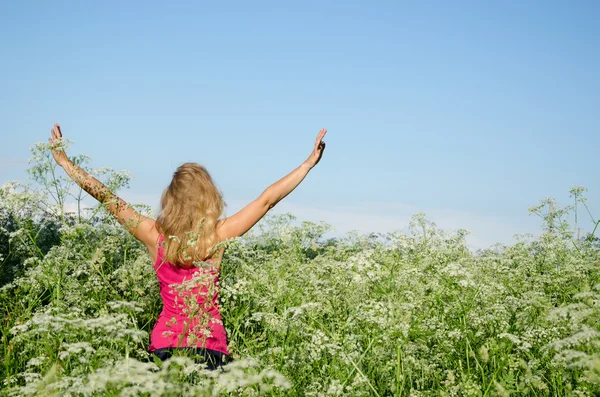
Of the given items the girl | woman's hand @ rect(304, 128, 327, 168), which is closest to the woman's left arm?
the girl

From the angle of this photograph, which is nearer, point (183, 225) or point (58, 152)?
point (183, 225)

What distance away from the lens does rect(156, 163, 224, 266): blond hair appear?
535cm

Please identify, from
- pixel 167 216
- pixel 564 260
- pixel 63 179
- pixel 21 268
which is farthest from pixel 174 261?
pixel 564 260

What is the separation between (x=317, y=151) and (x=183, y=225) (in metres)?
1.95

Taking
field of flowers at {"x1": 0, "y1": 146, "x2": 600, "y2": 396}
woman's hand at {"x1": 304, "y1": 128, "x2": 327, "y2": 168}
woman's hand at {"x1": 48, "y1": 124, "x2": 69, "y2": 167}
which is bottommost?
field of flowers at {"x1": 0, "y1": 146, "x2": 600, "y2": 396}

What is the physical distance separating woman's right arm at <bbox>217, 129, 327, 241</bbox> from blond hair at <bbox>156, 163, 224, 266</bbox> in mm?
144

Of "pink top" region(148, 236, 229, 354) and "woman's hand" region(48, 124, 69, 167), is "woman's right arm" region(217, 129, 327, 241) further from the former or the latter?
"woman's hand" region(48, 124, 69, 167)

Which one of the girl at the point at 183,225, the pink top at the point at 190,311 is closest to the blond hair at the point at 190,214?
the girl at the point at 183,225

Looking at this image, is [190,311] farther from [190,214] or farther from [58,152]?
[58,152]

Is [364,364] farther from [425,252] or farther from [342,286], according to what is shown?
[425,252]

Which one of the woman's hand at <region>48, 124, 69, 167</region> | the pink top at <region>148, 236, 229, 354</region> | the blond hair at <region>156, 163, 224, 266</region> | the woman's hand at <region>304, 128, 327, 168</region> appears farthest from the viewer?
the woman's hand at <region>304, 128, 327, 168</region>

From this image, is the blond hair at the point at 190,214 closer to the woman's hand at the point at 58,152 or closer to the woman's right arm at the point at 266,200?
the woman's right arm at the point at 266,200

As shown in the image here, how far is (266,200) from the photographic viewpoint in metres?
6.18

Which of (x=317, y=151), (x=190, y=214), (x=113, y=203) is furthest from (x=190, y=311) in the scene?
(x=317, y=151)
